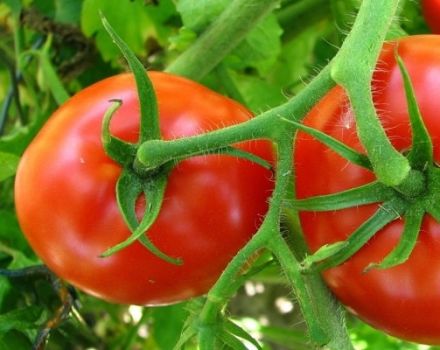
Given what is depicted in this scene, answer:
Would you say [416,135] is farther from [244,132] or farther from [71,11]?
[71,11]

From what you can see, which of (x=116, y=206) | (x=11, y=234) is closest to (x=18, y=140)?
(x=11, y=234)

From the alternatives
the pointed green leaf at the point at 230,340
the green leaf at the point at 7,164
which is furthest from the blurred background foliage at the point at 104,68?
the pointed green leaf at the point at 230,340

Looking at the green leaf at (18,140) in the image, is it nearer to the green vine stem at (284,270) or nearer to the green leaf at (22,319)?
the green leaf at (22,319)

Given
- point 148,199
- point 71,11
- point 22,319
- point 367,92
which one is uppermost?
point 367,92

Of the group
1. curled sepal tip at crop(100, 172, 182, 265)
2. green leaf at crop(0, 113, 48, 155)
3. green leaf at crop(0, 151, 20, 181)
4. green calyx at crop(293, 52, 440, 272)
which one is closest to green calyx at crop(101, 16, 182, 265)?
curled sepal tip at crop(100, 172, 182, 265)

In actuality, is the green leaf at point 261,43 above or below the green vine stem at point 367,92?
below

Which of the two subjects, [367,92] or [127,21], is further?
[127,21]
